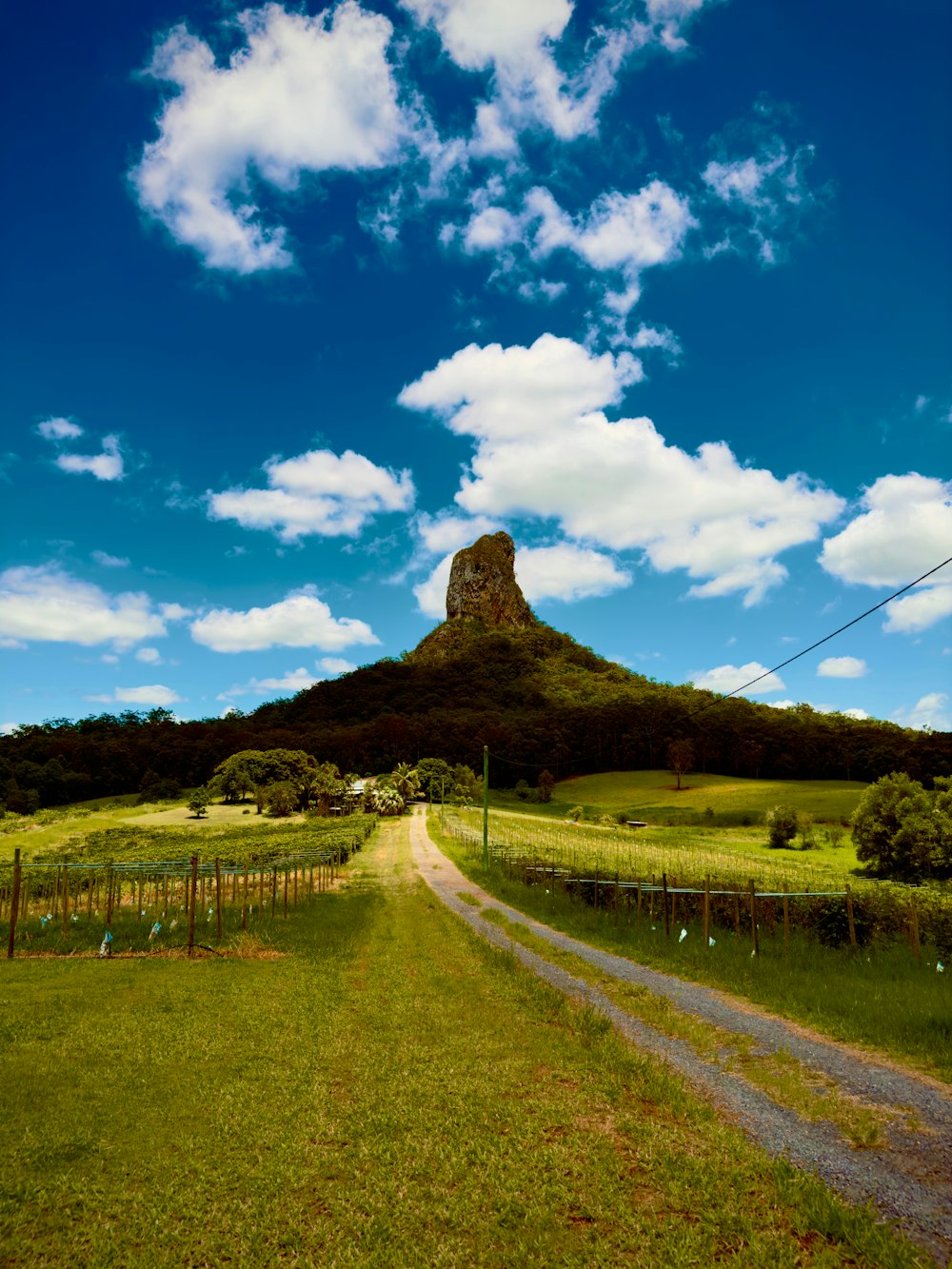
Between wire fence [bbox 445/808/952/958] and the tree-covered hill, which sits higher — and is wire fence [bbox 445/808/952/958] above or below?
below

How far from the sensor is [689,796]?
112m

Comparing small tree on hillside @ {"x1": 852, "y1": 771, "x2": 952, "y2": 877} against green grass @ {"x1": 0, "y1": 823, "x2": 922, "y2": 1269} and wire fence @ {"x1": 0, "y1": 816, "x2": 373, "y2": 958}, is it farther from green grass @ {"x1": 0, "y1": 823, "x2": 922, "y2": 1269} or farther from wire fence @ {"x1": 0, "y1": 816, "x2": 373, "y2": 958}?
green grass @ {"x1": 0, "y1": 823, "x2": 922, "y2": 1269}

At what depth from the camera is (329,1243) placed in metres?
6.09

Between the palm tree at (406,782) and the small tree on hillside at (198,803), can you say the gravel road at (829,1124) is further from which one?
A: the palm tree at (406,782)

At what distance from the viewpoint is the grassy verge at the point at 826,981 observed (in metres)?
11.7

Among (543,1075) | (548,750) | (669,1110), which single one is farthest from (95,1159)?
(548,750)

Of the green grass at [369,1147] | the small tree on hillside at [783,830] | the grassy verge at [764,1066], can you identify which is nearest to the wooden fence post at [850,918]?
the grassy verge at [764,1066]

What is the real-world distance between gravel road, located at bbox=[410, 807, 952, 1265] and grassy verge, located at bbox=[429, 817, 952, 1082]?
0.67 meters

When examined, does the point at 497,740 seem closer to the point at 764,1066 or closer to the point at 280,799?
the point at 280,799

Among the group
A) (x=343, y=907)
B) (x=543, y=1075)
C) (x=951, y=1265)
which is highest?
(x=951, y=1265)

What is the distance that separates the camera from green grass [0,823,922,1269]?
241 inches

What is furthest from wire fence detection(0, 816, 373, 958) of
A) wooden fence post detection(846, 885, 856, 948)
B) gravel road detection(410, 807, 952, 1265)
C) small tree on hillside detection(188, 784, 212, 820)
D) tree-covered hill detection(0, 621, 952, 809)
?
tree-covered hill detection(0, 621, 952, 809)

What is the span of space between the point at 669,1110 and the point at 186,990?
10.9m

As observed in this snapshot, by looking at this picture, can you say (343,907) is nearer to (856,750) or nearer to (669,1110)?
(669,1110)
